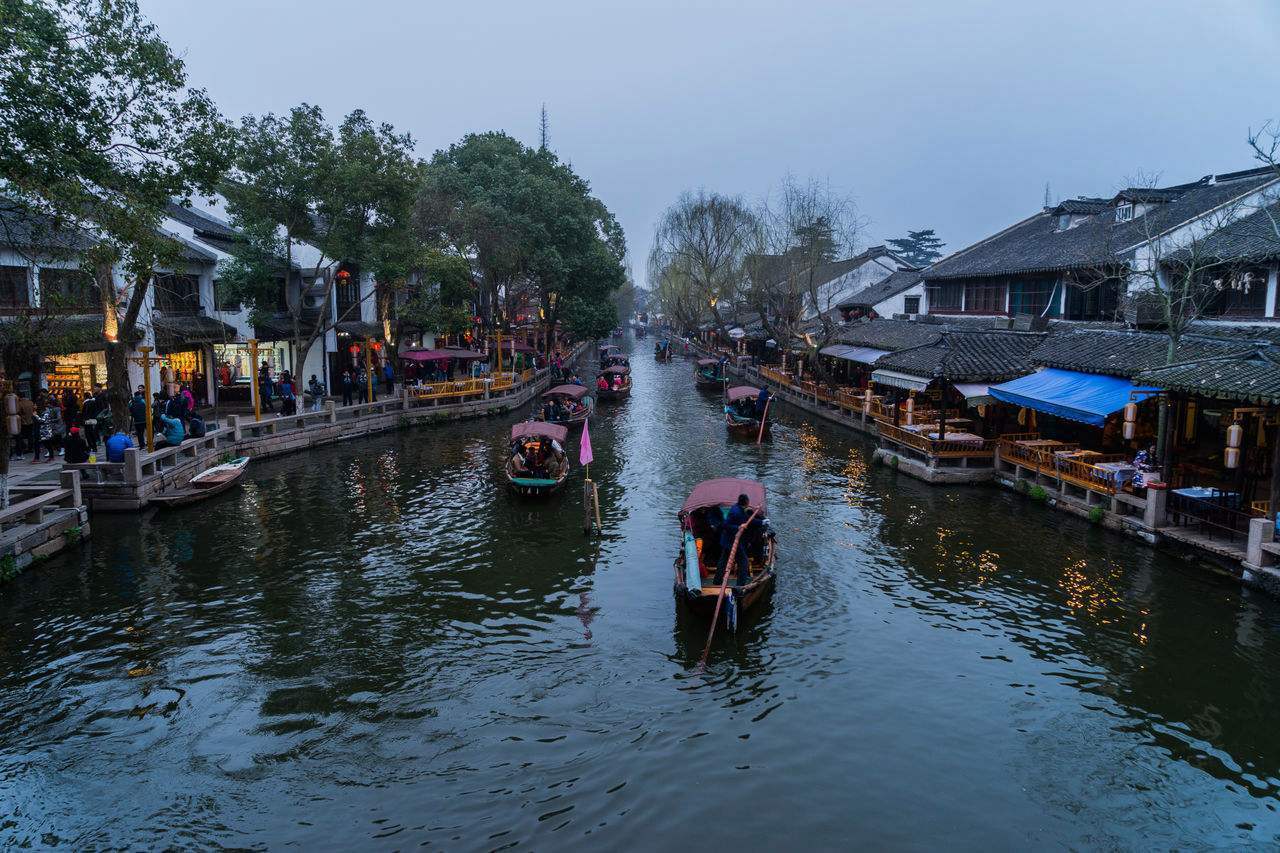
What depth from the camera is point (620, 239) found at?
73.6m

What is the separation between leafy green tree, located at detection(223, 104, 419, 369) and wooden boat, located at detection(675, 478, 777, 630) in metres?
19.6

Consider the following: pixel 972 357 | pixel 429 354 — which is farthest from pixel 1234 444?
pixel 429 354

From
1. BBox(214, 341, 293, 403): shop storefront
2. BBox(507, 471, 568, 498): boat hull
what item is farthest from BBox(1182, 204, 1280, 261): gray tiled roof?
BBox(214, 341, 293, 403): shop storefront

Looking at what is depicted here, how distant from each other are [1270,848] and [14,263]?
3189 cm

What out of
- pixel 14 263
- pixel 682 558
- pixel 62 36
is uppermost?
pixel 62 36

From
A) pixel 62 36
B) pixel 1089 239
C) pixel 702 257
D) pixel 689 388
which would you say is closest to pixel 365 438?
pixel 62 36

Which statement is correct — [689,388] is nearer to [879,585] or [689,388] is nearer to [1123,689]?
[879,585]

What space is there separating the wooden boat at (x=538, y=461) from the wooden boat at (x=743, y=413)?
416 inches

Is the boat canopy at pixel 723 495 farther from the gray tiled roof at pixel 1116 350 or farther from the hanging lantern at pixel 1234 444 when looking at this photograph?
the gray tiled roof at pixel 1116 350

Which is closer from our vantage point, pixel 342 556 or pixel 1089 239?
pixel 342 556

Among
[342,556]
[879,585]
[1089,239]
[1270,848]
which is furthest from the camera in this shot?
[1089,239]

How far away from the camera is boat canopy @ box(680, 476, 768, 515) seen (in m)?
15.2

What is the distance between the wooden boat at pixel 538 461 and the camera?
2123cm

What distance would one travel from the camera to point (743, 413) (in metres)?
34.1
